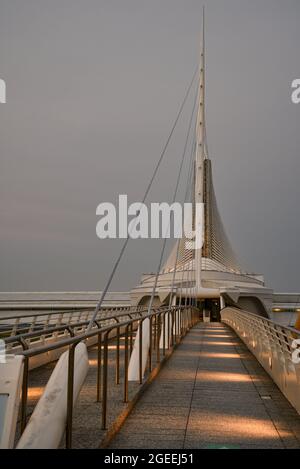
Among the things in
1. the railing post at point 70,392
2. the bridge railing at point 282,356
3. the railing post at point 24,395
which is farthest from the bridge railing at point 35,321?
the railing post at point 24,395

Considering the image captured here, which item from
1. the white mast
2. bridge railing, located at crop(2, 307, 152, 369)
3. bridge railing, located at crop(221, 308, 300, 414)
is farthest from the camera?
the white mast

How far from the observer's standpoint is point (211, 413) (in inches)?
280

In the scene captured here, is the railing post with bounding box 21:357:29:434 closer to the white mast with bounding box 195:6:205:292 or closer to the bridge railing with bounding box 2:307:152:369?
the bridge railing with bounding box 2:307:152:369

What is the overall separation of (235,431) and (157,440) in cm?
85

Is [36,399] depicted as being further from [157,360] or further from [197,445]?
[157,360]

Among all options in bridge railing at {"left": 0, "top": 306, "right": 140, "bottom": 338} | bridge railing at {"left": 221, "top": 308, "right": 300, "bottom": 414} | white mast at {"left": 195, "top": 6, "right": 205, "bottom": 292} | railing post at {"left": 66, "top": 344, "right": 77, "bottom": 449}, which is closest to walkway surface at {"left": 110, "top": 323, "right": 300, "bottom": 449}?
bridge railing at {"left": 221, "top": 308, "right": 300, "bottom": 414}

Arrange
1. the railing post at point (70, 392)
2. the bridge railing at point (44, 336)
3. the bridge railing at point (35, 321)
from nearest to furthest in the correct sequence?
the railing post at point (70, 392), the bridge railing at point (44, 336), the bridge railing at point (35, 321)

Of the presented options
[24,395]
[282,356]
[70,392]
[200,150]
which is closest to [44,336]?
[282,356]

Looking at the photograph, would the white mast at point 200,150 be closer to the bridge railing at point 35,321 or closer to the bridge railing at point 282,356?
the bridge railing at point 35,321

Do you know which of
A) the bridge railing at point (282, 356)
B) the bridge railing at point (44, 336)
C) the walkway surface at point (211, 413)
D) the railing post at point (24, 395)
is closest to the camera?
the railing post at point (24, 395)

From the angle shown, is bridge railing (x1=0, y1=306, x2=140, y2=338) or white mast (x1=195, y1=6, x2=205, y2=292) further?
white mast (x1=195, y1=6, x2=205, y2=292)

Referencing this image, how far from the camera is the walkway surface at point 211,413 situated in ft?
18.7

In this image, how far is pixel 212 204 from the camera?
76750 mm

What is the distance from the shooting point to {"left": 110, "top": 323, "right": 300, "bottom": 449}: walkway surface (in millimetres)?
5695
